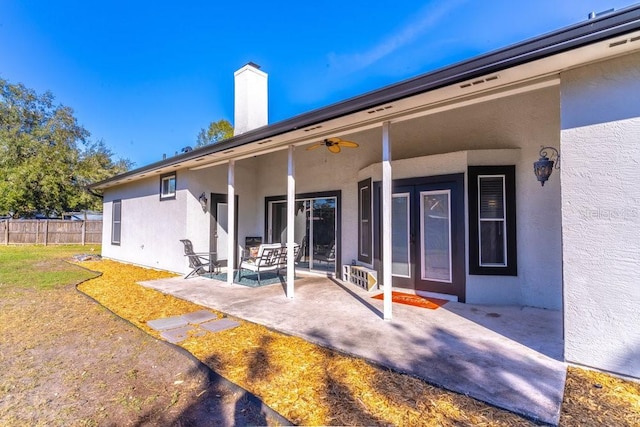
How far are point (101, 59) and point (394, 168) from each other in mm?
14931

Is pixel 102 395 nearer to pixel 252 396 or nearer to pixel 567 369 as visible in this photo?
pixel 252 396

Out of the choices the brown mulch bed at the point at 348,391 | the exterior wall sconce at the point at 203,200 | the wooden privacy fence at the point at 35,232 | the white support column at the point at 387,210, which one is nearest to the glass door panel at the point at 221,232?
the exterior wall sconce at the point at 203,200

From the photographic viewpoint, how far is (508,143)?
217 inches

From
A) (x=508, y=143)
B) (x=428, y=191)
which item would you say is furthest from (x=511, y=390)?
(x=508, y=143)

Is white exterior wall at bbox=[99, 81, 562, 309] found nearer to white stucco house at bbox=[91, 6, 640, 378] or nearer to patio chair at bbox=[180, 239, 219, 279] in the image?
white stucco house at bbox=[91, 6, 640, 378]

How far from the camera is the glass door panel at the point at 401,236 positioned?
20.4 feet

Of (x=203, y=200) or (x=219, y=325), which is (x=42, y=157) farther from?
(x=219, y=325)

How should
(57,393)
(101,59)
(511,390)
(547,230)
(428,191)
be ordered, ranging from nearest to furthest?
(511,390), (57,393), (547,230), (428,191), (101,59)

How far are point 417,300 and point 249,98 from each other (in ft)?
21.8

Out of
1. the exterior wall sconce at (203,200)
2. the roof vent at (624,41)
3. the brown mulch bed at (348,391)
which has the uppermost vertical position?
the roof vent at (624,41)

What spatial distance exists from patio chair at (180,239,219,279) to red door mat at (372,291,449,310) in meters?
4.83

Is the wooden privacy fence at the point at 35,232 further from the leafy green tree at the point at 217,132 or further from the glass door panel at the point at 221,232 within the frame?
the glass door panel at the point at 221,232

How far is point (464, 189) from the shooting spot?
5555 millimetres

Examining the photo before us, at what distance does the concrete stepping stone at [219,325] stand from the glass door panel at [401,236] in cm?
344
